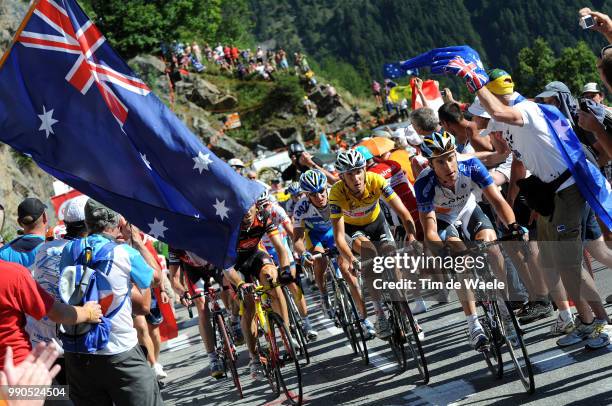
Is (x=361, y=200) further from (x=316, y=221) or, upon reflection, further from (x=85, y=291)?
(x=85, y=291)

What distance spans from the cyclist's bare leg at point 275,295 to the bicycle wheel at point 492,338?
8.36ft

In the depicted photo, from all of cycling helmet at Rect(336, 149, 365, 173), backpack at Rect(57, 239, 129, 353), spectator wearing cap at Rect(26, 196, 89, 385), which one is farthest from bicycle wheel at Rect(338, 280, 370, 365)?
backpack at Rect(57, 239, 129, 353)

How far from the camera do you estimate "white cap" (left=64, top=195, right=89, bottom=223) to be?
21.2 ft

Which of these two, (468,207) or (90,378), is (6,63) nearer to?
(90,378)

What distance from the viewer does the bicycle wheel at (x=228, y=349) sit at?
989 cm

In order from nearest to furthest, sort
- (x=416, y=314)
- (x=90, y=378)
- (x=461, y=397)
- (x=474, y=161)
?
(x=90, y=378) → (x=461, y=397) → (x=474, y=161) → (x=416, y=314)

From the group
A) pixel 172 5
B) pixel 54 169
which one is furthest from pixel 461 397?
pixel 172 5

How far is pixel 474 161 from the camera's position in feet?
26.2

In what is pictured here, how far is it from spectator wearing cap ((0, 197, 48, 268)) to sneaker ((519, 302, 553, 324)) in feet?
16.3

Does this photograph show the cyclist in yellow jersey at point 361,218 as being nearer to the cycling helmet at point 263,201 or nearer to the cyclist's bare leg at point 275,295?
the cyclist's bare leg at point 275,295

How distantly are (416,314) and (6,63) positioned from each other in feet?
21.5

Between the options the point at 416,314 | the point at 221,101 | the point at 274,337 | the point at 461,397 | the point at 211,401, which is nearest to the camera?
the point at 461,397

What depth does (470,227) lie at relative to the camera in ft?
27.0

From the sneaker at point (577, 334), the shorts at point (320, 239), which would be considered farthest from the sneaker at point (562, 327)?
the shorts at point (320, 239)
